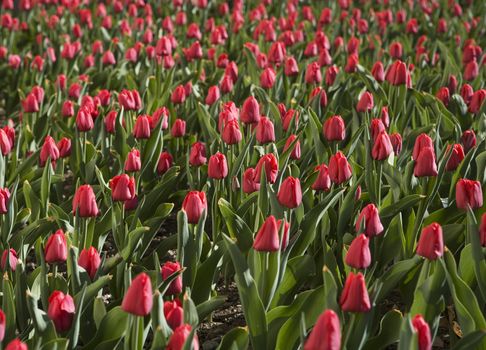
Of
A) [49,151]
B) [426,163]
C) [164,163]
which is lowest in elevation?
[164,163]

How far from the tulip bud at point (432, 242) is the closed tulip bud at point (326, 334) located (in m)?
0.46

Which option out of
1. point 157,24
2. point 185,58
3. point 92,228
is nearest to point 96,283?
point 92,228

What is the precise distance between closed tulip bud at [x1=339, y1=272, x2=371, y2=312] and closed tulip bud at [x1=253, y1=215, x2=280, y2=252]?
0.29 metres

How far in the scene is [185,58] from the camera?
4598 mm

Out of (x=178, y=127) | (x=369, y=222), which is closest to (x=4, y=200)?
(x=178, y=127)

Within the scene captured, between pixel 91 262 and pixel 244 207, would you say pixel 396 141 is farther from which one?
pixel 91 262

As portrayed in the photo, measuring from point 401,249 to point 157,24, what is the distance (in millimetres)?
3807

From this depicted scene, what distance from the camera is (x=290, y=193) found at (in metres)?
2.12

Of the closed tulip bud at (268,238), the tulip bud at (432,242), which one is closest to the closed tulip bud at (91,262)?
the closed tulip bud at (268,238)

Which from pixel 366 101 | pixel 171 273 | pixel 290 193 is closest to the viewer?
pixel 171 273

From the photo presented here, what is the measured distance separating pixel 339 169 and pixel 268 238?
583 mm

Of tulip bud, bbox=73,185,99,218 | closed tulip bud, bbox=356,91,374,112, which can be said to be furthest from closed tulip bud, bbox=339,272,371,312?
closed tulip bud, bbox=356,91,374,112

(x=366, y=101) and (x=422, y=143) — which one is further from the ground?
(x=422, y=143)

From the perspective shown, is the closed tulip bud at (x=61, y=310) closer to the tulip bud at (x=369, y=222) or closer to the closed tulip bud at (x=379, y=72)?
the tulip bud at (x=369, y=222)
